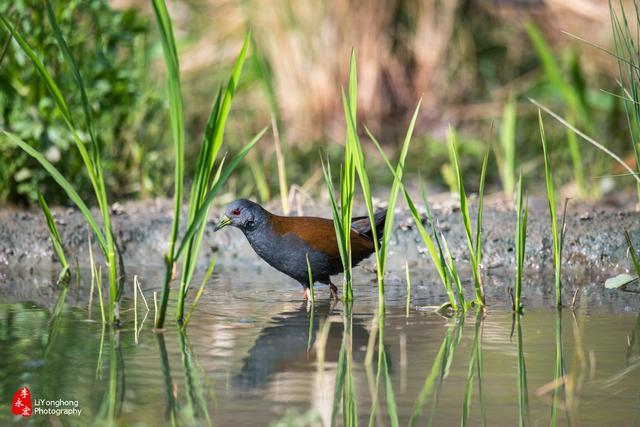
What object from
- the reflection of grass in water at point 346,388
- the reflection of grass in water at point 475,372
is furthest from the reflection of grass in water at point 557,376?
the reflection of grass in water at point 346,388

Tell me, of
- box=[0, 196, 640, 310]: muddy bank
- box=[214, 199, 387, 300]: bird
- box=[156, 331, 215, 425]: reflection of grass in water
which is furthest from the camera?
box=[0, 196, 640, 310]: muddy bank

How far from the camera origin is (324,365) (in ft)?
12.0

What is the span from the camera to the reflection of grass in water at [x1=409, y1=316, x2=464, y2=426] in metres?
3.06

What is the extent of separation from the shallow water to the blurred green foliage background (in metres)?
2.25

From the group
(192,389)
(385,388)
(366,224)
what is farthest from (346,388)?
(366,224)

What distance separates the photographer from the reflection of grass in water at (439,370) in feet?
10.1

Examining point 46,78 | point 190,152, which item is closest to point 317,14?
point 190,152

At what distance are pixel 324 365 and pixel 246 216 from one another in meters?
1.83

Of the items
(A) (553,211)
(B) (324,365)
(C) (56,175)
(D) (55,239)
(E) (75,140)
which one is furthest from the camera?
(D) (55,239)

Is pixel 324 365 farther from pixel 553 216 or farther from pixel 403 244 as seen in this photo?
pixel 403 244

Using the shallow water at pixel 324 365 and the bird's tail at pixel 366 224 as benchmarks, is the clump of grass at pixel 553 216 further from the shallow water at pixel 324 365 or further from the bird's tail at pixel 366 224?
the bird's tail at pixel 366 224

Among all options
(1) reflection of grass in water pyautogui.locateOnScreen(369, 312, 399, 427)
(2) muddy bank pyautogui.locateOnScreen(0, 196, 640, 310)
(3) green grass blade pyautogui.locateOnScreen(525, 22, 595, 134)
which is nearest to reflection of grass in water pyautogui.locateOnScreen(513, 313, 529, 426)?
(1) reflection of grass in water pyautogui.locateOnScreen(369, 312, 399, 427)

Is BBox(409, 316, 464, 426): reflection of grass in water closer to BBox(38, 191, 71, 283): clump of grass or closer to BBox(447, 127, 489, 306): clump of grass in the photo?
BBox(447, 127, 489, 306): clump of grass

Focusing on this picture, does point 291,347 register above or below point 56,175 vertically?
below
